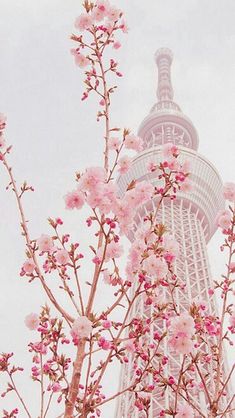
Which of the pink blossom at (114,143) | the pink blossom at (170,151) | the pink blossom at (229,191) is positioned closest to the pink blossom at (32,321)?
the pink blossom at (114,143)

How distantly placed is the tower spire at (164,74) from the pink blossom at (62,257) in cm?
6542

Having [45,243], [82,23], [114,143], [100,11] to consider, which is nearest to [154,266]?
[45,243]

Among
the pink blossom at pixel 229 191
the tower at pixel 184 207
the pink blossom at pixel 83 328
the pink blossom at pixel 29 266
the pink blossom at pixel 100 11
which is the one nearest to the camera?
the pink blossom at pixel 83 328

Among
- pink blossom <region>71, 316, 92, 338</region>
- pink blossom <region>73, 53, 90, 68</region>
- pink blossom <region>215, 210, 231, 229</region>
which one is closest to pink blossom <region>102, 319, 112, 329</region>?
pink blossom <region>71, 316, 92, 338</region>

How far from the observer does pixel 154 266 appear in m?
3.82

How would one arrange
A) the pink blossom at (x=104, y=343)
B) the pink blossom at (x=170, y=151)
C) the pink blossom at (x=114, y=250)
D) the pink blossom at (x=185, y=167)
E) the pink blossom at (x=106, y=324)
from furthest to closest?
the pink blossom at (x=170, y=151), the pink blossom at (x=185, y=167), the pink blossom at (x=114, y=250), the pink blossom at (x=106, y=324), the pink blossom at (x=104, y=343)

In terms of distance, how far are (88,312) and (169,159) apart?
1621 millimetres

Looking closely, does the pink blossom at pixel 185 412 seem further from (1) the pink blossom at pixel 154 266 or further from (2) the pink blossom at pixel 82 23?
(2) the pink blossom at pixel 82 23

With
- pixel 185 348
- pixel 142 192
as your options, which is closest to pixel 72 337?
pixel 185 348

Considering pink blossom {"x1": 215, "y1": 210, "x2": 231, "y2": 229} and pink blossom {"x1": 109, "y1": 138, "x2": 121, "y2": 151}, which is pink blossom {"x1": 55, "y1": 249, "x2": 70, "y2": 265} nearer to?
pink blossom {"x1": 109, "y1": 138, "x2": 121, "y2": 151}

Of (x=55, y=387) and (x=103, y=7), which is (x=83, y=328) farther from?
(x=103, y=7)

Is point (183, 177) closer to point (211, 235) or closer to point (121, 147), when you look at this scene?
point (121, 147)

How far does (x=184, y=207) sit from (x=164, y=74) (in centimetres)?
2798

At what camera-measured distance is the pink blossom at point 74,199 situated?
404cm
